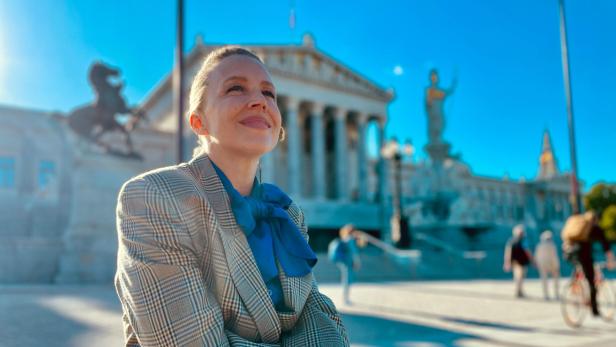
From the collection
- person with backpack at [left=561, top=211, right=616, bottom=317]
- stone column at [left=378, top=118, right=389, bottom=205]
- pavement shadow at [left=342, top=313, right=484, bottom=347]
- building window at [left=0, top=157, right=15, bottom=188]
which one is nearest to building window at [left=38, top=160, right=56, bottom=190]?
building window at [left=0, top=157, right=15, bottom=188]

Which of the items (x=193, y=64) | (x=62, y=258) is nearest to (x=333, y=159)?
(x=193, y=64)

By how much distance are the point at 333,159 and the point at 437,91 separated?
16.2 metres

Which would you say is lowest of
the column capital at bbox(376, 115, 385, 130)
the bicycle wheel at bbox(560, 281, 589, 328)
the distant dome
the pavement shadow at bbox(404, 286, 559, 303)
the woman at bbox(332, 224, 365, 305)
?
the pavement shadow at bbox(404, 286, 559, 303)

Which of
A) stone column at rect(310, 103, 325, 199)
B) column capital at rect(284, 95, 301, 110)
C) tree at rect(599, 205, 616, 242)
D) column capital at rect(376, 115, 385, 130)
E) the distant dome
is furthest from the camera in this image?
tree at rect(599, 205, 616, 242)

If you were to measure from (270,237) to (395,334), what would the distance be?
5.78 metres

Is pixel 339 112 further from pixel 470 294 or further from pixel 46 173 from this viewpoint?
pixel 470 294

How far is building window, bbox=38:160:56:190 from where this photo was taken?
78.0 feet

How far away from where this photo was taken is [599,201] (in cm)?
6694

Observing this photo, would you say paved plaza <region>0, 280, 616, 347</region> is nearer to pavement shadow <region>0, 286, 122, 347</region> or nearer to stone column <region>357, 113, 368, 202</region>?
pavement shadow <region>0, 286, 122, 347</region>

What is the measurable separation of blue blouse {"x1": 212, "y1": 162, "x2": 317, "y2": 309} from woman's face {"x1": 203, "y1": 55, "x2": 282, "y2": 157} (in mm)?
107

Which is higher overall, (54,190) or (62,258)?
(54,190)

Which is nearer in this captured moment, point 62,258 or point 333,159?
point 62,258

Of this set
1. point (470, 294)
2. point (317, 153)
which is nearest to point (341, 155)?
point (317, 153)

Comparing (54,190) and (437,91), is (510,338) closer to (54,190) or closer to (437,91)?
(54,190)
